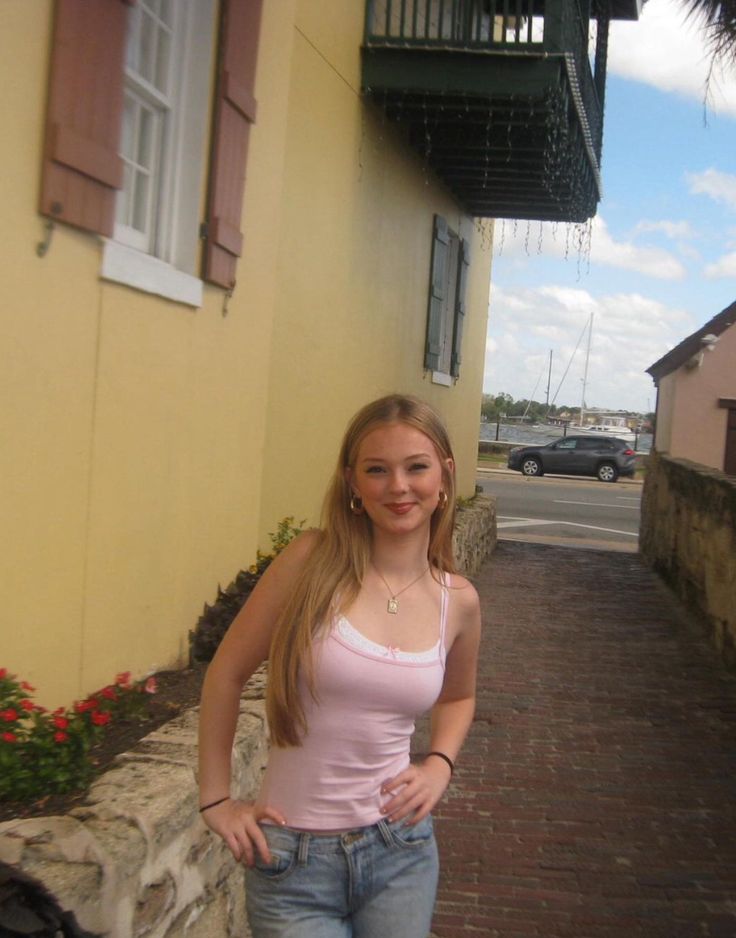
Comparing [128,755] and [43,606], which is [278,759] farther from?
[43,606]

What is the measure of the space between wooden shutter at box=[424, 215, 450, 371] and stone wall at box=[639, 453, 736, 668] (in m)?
2.74

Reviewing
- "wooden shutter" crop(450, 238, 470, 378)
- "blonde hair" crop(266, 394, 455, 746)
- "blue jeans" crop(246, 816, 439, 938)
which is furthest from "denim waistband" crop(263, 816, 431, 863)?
"wooden shutter" crop(450, 238, 470, 378)

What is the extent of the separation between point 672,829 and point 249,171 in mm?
3527

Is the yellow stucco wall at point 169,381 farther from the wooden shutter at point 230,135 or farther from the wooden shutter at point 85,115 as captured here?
the wooden shutter at point 230,135

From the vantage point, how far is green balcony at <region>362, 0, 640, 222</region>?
841cm

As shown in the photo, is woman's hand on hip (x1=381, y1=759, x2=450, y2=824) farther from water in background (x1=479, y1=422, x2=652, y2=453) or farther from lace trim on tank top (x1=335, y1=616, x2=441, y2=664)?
water in background (x1=479, y1=422, x2=652, y2=453)

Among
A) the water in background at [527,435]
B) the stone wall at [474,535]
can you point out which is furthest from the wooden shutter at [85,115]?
the water in background at [527,435]

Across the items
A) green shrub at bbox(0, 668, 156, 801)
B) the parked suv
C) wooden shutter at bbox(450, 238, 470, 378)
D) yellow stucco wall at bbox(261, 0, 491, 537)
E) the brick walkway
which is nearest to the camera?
green shrub at bbox(0, 668, 156, 801)

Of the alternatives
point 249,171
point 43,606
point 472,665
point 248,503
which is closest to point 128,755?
point 43,606

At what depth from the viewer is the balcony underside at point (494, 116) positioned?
845 centimetres

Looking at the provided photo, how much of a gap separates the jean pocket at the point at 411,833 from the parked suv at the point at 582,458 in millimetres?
33401

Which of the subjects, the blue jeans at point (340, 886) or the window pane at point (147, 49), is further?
the window pane at point (147, 49)

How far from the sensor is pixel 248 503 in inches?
231

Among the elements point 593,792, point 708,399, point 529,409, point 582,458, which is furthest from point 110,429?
point 529,409
